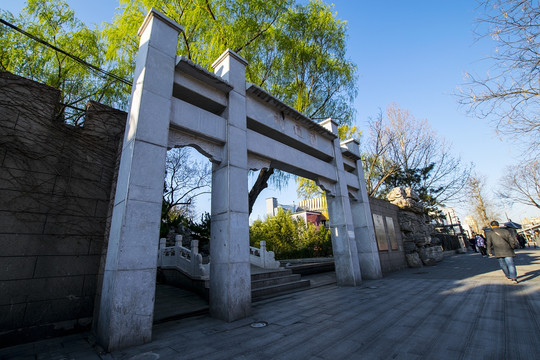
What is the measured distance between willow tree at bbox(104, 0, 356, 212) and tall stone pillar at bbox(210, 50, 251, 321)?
4.28 metres

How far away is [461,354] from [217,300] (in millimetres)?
3737

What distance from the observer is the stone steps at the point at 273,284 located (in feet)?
21.5

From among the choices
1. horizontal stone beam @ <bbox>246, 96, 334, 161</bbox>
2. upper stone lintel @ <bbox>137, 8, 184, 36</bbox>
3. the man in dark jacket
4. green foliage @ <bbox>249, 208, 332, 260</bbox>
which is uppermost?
upper stone lintel @ <bbox>137, 8, 184, 36</bbox>

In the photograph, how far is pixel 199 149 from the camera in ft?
16.3

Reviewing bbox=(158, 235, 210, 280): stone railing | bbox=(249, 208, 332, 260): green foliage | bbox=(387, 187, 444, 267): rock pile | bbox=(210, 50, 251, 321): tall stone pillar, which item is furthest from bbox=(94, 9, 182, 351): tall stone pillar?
bbox=(249, 208, 332, 260): green foliage

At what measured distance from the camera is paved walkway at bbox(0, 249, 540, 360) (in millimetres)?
2676

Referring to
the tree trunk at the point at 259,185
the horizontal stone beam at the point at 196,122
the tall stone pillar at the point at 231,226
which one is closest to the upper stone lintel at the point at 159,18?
the tall stone pillar at the point at 231,226

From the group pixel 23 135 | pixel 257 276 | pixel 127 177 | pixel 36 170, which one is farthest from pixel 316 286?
pixel 23 135

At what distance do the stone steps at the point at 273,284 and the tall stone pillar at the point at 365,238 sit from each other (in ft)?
8.30

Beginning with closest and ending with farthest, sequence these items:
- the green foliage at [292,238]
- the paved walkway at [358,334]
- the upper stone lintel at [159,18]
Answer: the paved walkway at [358,334] → the upper stone lintel at [159,18] → the green foliage at [292,238]

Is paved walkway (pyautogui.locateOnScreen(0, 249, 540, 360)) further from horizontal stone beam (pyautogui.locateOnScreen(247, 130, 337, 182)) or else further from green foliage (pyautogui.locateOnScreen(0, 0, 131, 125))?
green foliage (pyautogui.locateOnScreen(0, 0, 131, 125))

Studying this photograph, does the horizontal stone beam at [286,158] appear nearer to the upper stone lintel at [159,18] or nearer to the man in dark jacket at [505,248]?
the upper stone lintel at [159,18]

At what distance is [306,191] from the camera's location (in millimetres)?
15602

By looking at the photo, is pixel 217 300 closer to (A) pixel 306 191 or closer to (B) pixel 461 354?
(B) pixel 461 354
